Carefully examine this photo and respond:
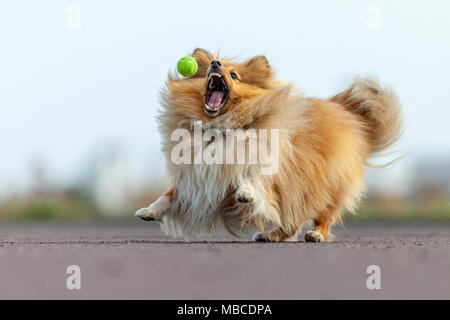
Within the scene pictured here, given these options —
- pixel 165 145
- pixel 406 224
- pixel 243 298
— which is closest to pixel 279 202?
pixel 165 145

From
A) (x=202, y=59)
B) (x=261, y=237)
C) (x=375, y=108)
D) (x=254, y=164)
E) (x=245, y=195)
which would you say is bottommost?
(x=261, y=237)

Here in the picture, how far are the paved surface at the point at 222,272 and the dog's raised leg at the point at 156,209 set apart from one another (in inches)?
14.7

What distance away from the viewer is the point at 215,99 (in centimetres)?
698

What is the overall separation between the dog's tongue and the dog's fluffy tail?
1.90 metres

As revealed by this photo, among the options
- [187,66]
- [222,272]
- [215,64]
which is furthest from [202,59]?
[222,272]

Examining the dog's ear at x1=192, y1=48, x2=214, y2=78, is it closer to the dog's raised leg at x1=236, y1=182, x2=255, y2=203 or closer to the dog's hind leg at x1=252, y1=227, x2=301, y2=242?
the dog's raised leg at x1=236, y1=182, x2=255, y2=203

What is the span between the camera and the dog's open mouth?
690 cm

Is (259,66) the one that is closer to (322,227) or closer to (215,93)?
(215,93)

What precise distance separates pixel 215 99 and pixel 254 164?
682mm

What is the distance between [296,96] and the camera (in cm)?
741

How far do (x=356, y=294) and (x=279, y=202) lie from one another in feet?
9.53

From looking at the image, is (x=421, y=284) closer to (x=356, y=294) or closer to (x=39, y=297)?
(x=356, y=294)

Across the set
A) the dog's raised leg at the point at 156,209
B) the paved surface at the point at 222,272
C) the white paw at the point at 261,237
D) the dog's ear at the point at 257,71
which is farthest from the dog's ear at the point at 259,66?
the paved surface at the point at 222,272

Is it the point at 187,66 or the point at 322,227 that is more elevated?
the point at 187,66
